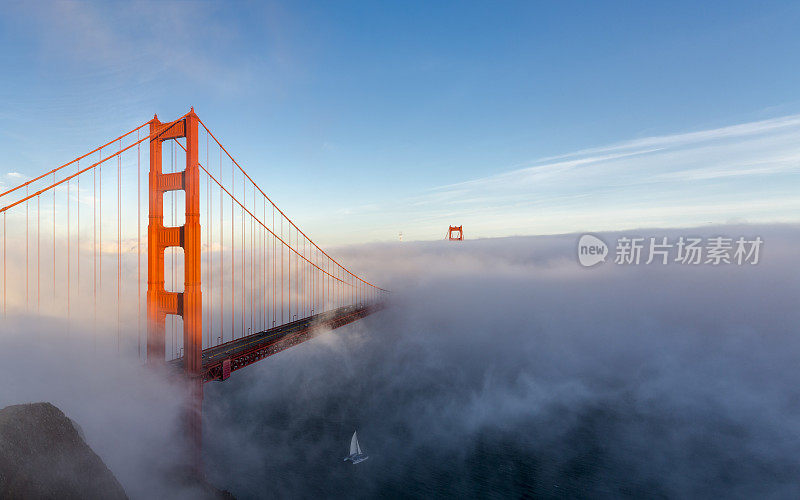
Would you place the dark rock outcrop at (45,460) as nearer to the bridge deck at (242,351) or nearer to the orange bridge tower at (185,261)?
the orange bridge tower at (185,261)

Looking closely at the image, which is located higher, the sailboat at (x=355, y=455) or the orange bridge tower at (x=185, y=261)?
the orange bridge tower at (x=185, y=261)

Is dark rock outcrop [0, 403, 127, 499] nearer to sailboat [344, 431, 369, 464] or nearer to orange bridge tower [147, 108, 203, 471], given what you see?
orange bridge tower [147, 108, 203, 471]

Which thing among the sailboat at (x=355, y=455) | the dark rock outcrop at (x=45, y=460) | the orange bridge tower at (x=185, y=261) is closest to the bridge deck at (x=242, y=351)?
the orange bridge tower at (x=185, y=261)

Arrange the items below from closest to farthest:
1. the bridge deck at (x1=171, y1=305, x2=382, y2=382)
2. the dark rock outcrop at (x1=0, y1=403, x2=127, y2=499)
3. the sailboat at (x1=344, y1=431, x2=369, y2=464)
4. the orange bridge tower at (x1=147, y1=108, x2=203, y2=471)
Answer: the dark rock outcrop at (x1=0, y1=403, x2=127, y2=499) < the orange bridge tower at (x1=147, y1=108, x2=203, y2=471) < the bridge deck at (x1=171, y1=305, x2=382, y2=382) < the sailboat at (x1=344, y1=431, x2=369, y2=464)

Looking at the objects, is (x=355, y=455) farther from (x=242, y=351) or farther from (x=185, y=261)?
(x=185, y=261)

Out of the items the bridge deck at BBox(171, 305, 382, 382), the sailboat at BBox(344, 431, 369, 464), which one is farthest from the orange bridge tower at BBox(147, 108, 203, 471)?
the sailboat at BBox(344, 431, 369, 464)

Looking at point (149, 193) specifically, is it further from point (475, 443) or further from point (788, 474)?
point (788, 474)

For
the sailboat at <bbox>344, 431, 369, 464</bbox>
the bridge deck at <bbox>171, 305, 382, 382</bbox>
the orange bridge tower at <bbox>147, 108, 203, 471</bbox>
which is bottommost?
the sailboat at <bbox>344, 431, 369, 464</bbox>

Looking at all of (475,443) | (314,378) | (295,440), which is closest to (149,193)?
(295,440)

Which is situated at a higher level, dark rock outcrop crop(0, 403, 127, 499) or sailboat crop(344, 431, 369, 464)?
dark rock outcrop crop(0, 403, 127, 499)
